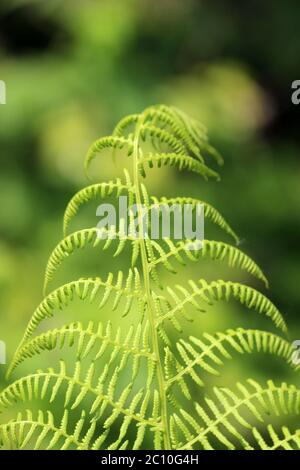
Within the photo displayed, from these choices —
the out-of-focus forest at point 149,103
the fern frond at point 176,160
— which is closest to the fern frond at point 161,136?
the fern frond at point 176,160

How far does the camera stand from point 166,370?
784mm

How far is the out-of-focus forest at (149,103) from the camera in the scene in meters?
2.60

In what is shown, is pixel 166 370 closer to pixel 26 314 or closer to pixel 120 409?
pixel 120 409

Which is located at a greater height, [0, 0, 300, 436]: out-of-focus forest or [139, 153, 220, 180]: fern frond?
[0, 0, 300, 436]: out-of-focus forest

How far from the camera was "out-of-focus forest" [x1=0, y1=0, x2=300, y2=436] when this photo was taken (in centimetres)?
260

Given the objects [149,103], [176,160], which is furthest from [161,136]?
[149,103]

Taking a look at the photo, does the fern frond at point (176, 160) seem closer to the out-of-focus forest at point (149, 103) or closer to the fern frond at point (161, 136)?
the fern frond at point (161, 136)

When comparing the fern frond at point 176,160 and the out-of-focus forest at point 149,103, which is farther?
the out-of-focus forest at point 149,103

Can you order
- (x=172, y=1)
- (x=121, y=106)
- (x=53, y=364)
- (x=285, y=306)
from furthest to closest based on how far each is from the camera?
1. (x=172, y=1)
2. (x=121, y=106)
3. (x=285, y=306)
4. (x=53, y=364)

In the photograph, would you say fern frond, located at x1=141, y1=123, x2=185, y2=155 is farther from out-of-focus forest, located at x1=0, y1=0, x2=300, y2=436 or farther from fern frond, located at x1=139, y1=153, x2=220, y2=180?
out-of-focus forest, located at x1=0, y1=0, x2=300, y2=436

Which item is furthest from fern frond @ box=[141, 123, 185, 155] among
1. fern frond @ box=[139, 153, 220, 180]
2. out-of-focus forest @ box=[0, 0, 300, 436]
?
Result: out-of-focus forest @ box=[0, 0, 300, 436]

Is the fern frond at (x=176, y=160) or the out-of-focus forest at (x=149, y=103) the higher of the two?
the out-of-focus forest at (x=149, y=103)

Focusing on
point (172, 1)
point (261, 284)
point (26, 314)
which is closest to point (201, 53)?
point (172, 1)

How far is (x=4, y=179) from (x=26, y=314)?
56 centimetres
